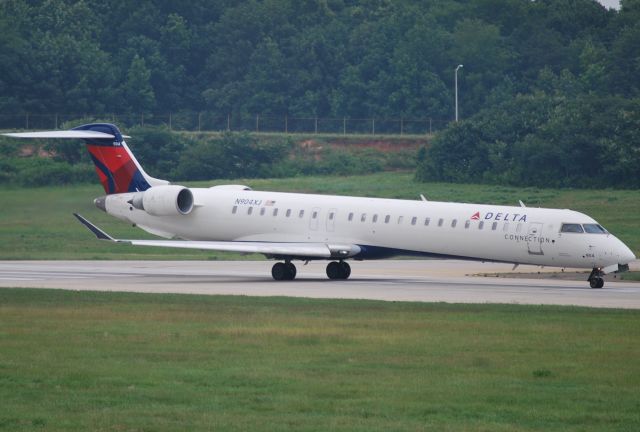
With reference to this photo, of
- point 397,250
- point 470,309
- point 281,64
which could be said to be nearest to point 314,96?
point 281,64

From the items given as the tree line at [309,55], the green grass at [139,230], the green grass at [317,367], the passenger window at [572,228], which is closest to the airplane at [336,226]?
the passenger window at [572,228]

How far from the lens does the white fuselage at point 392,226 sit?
33.8m

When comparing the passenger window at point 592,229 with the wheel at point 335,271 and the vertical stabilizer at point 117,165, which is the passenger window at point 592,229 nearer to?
the wheel at point 335,271

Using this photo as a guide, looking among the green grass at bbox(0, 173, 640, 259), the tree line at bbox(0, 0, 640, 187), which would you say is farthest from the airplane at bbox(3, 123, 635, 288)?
the tree line at bbox(0, 0, 640, 187)

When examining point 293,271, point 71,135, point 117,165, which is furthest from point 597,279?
point 71,135

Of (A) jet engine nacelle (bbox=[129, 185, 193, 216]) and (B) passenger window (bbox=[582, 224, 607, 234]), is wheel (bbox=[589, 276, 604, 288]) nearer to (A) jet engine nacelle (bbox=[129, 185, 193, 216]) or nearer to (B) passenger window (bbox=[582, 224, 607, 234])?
(B) passenger window (bbox=[582, 224, 607, 234])

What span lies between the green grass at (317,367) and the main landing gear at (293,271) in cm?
941

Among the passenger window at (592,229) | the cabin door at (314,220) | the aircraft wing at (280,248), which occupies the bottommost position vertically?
the aircraft wing at (280,248)

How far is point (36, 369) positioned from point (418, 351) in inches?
220

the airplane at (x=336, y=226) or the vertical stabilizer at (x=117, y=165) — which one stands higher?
the vertical stabilizer at (x=117, y=165)

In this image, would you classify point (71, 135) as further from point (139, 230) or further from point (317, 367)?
point (317, 367)

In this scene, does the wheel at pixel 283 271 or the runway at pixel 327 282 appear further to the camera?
the wheel at pixel 283 271

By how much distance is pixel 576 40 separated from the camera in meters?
102

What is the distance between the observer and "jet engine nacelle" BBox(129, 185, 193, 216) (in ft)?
128
